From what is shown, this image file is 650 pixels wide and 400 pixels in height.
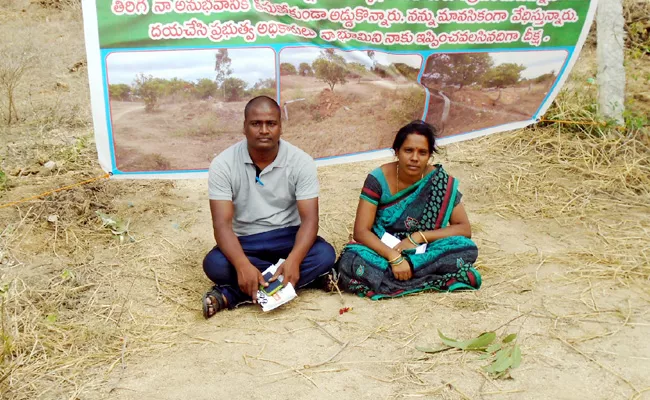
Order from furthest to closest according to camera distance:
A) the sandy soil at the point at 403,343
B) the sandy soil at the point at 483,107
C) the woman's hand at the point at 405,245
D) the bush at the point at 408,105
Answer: the sandy soil at the point at 483,107, the bush at the point at 408,105, the woman's hand at the point at 405,245, the sandy soil at the point at 403,343

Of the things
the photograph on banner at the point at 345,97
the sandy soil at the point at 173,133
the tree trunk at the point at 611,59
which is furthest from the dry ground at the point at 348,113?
the tree trunk at the point at 611,59

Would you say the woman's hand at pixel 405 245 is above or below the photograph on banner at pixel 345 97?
below

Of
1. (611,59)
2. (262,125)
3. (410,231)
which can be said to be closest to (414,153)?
(410,231)

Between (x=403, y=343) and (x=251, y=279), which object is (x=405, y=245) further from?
(x=251, y=279)

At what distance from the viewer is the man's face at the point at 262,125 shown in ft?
9.03

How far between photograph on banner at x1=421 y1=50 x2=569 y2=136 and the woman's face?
126 cm

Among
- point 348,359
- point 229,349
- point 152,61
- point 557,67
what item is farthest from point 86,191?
point 557,67

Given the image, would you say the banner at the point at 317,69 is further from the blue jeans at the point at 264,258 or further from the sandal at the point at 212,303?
the sandal at the point at 212,303

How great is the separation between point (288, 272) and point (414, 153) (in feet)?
2.92

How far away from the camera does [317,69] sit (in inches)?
148

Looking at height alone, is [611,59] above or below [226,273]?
above

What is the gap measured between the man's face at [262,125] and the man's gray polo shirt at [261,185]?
0.13 meters

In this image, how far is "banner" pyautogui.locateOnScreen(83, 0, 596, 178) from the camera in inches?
132

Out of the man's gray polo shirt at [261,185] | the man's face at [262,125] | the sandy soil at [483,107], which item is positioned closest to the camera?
the man's face at [262,125]
